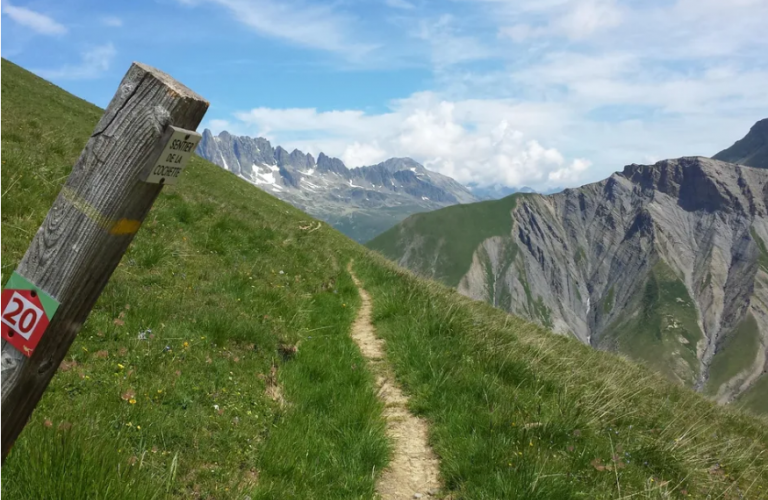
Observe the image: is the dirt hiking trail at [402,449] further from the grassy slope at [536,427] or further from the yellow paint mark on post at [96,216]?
the yellow paint mark on post at [96,216]

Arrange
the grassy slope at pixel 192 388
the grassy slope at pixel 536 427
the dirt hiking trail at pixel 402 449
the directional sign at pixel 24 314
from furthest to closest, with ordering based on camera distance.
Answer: the dirt hiking trail at pixel 402 449 < the grassy slope at pixel 536 427 < the grassy slope at pixel 192 388 < the directional sign at pixel 24 314

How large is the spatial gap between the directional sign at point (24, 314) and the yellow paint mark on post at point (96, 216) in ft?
1.64

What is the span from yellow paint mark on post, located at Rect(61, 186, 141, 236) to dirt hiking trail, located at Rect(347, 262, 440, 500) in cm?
498

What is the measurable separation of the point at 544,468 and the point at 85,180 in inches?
238

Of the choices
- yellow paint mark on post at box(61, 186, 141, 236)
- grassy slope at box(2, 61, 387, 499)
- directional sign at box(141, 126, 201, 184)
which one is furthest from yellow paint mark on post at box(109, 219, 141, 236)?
grassy slope at box(2, 61, 387, 499)

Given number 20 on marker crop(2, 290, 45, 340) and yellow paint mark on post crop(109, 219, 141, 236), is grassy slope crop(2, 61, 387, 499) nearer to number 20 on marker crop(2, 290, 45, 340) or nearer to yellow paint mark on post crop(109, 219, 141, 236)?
number 20 on marker crop(2, 290, 45, 340)

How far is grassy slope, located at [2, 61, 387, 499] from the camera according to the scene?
4.34 meters

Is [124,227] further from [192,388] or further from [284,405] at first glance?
[284,405]

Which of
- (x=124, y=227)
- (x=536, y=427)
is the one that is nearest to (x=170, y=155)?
(x=124, y=227)

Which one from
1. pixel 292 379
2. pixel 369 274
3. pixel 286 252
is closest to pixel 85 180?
pixel 292 379

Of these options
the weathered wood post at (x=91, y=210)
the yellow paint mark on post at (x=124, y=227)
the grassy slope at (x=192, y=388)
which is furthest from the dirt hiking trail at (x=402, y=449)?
the yellow paint mark on post at (x=124, y=227)

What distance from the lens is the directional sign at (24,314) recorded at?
8.56 feet

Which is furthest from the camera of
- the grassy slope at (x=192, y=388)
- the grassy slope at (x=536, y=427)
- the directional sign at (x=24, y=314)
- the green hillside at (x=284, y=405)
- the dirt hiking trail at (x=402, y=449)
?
the dirt hiking trail at (x=402, y=449)

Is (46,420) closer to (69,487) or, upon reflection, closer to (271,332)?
(69,487)
